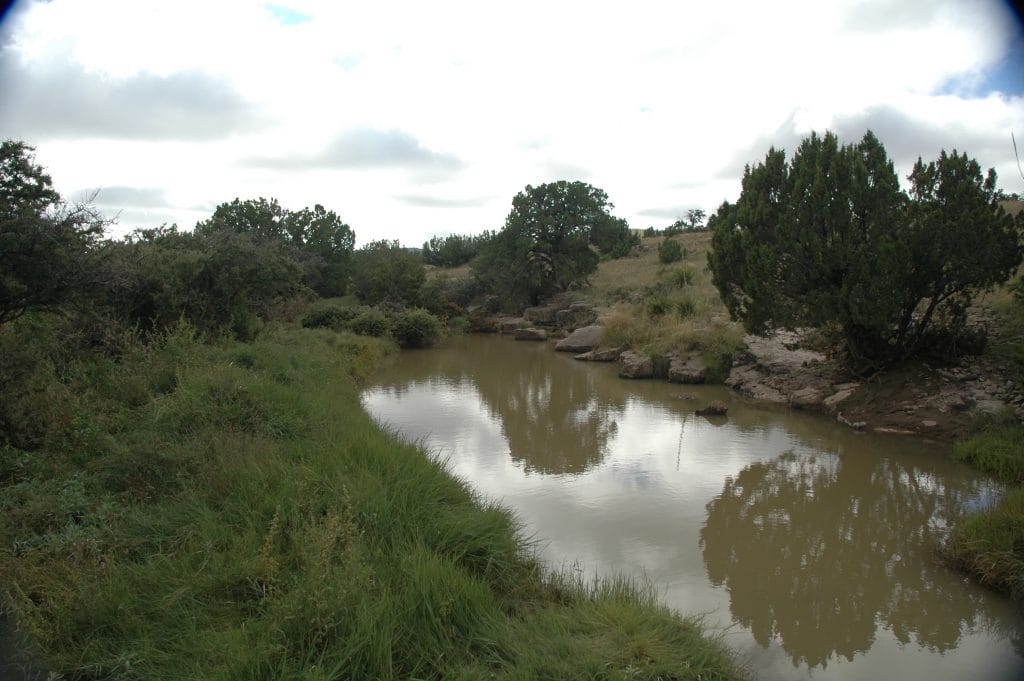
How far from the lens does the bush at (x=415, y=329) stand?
80.7 feet

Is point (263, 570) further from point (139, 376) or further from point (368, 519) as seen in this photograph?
point (139, 376)

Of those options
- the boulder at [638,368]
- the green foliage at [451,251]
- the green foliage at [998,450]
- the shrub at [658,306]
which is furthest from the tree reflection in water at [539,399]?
the green foliage at [451,251]

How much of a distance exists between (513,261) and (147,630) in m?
28.6

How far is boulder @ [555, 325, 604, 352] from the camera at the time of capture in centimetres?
2312

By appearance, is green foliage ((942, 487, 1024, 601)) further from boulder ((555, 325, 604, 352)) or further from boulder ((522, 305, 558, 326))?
boulder ((522, 305, 558, 326))

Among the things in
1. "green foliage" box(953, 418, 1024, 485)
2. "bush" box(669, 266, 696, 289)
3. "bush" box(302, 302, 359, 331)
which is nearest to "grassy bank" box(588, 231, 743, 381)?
"bush" box(669, 266, 696, 289)

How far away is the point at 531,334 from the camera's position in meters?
27.8

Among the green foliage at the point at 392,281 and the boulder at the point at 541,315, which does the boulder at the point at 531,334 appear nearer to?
the boulder at the point at 541,315

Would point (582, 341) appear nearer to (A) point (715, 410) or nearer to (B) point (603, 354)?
(B) point (603, 354)

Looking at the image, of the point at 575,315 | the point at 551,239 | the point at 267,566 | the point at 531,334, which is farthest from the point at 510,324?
the point at 267,566

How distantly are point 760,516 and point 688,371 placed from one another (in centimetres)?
948

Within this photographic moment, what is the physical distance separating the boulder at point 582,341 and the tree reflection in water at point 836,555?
13.6 meters

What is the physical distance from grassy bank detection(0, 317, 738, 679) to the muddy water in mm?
1145

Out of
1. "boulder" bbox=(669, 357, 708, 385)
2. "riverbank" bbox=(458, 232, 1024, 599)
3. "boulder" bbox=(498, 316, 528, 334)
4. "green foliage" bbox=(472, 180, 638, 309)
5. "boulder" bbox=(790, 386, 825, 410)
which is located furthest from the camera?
"green foliage" bbox=(472, 180, 638, 309)
